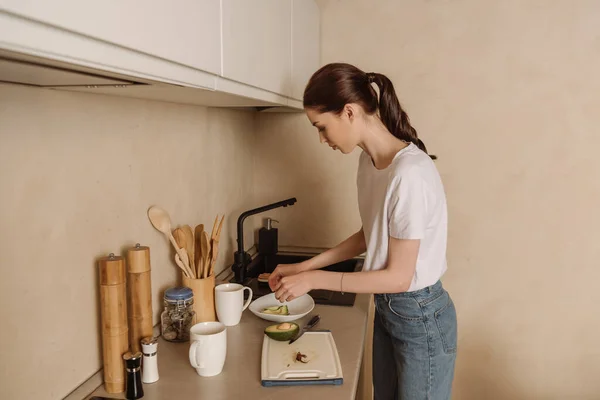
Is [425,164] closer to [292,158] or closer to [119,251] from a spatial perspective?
[119,251]

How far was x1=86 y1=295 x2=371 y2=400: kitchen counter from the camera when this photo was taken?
106cm

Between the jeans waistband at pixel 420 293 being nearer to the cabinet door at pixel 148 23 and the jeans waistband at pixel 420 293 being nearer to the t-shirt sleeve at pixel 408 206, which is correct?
the t-shirt sleeve at pixel 408 206

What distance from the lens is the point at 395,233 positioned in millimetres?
1218

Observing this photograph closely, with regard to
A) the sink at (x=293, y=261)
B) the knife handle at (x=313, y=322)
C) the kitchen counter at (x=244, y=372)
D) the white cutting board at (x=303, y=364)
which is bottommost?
the kitchen counter at (x=244, y=372)

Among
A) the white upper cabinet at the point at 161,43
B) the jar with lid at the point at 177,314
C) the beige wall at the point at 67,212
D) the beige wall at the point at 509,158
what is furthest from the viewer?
the beige wall at the point at 509,158

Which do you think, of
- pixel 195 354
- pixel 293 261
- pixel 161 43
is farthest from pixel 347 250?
pixel 161 43

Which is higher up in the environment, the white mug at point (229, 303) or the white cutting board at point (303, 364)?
the white mug at point (229, 303)

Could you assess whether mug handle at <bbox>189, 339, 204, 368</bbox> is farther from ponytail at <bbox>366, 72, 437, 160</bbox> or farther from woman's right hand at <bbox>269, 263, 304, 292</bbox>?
ponytail at <bbox>366, 72, 437, 160</bbox>

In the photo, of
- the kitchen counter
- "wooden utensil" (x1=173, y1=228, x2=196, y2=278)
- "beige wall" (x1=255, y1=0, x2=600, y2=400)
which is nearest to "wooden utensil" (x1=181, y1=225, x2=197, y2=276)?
"wooden utensil" (x1=173, y1=228, x2=196, y2=278)

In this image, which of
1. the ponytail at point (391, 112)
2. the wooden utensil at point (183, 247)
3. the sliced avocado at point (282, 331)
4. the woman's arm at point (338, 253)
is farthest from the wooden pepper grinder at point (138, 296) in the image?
the ponytail at point (391, 112)

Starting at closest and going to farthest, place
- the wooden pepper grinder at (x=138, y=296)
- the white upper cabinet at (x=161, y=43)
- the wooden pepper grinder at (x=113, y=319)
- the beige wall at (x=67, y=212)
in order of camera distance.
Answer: the white upper cabinet at (x=161, y=43) < the beige wall at (x=67, y=212) < the wooden pepper grinder at (x=113, y=319) < the wooden pepper grinder at (x=138, y=296)

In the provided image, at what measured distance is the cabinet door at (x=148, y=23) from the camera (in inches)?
19.9

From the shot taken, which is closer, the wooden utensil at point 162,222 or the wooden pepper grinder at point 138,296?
the wooden pepper grinder at point 138,296

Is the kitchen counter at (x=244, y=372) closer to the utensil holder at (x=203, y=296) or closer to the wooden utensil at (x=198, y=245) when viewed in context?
the utensil holder at (x=203, y=296)
